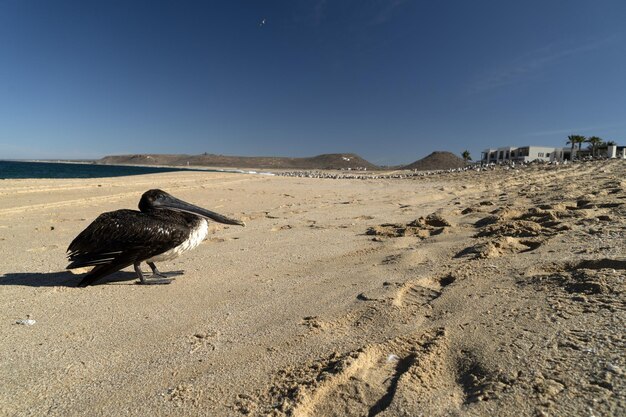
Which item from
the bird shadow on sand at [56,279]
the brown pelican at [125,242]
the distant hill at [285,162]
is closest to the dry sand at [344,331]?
the bird shadow on sand at [56,279]

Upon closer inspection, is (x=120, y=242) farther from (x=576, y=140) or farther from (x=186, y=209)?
(x=576, y=140)

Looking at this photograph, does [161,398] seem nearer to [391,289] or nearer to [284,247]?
[391,289]

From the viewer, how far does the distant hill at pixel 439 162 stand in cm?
6297

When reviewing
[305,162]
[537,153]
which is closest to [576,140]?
[537,153]

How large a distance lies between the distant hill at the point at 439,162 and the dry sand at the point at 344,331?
59.9m

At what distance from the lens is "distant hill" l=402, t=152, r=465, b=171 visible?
62969 mm

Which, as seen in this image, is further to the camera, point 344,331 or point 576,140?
point 576,140

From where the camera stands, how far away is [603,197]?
250 inches

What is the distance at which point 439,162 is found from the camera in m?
66.1

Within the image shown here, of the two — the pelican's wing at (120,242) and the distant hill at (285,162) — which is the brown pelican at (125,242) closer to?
the pelican's wing at (120,242)

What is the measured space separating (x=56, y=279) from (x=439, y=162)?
67.9m

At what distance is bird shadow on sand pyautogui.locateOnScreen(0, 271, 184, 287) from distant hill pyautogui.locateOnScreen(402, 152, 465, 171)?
199ft

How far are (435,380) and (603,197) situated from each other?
632cm

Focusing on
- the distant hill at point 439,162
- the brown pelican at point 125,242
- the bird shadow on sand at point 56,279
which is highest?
the distant hill at point 439,162
